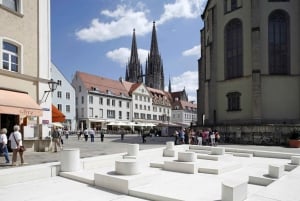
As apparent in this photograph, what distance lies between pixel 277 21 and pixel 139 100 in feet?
193

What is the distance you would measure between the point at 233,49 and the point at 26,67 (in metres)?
24.2

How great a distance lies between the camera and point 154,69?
407 feet

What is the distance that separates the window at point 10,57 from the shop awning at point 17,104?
4.97 feet

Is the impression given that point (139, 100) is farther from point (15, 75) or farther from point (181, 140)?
point (15, 75)

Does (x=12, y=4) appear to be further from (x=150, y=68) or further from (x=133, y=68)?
(x=150, y=68)

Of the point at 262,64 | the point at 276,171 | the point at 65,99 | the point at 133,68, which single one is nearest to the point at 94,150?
the point at 276,171

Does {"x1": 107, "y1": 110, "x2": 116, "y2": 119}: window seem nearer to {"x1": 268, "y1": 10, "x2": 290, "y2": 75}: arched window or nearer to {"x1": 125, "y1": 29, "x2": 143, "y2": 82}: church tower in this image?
{"x1": 125, "y1": 29, "x2": 143, "y2": 82}: church tower

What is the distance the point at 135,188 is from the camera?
30.6ft

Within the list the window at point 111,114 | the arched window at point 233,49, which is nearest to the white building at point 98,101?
the window at point 111,114

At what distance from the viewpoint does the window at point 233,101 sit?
35.3 meters

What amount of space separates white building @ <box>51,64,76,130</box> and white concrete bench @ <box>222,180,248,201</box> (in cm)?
5707

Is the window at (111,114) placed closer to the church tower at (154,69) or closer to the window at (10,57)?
the church tower at (154,69)

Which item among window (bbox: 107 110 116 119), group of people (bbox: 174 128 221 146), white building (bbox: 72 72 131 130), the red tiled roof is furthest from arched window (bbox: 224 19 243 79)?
window (bbox: 107 110 116 119)

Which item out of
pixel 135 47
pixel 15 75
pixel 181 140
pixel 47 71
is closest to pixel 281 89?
pixel 181 140
